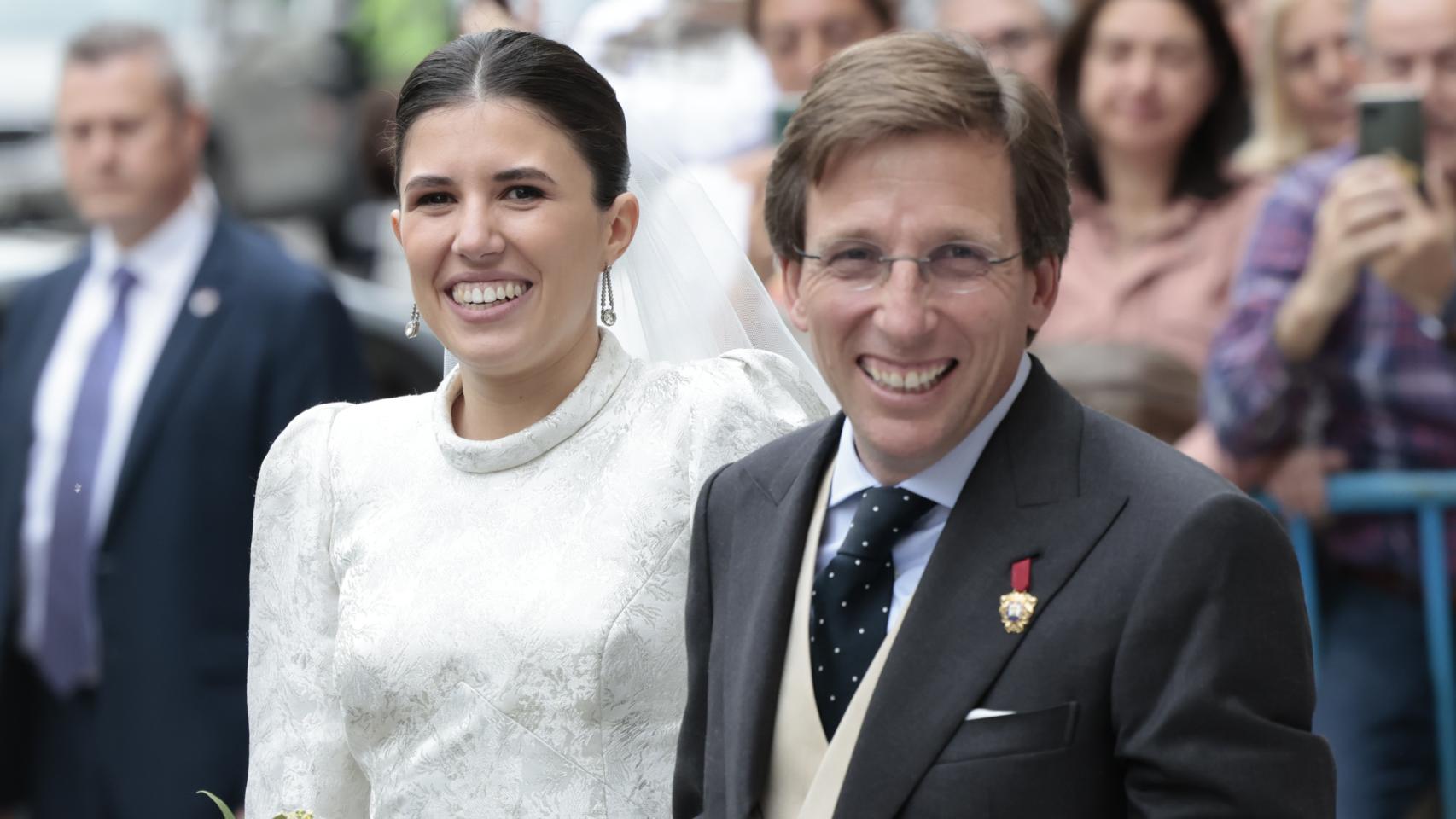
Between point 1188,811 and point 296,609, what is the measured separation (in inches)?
57.6

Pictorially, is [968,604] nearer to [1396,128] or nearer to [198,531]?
[1396,128]

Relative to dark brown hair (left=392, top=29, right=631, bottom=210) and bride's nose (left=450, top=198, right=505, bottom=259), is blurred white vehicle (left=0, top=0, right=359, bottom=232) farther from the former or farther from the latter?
bride's nose (left=450, top=198, right=505, bottom=259)

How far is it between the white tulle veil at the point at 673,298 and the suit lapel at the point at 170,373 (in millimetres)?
2155

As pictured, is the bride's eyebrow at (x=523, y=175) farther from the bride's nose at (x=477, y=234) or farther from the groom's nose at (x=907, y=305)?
the groom's nose at (x=907, y=305)

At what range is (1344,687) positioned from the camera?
4.20m

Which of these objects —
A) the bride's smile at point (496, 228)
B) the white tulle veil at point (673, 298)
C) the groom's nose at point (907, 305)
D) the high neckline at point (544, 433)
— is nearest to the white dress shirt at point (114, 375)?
the white tulle veil at point (673, 298)

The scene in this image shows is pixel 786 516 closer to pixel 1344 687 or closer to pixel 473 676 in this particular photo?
pixel 473 676

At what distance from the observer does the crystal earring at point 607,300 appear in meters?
3.00

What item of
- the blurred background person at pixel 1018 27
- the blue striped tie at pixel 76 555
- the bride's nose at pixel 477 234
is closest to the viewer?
the bride's nose at pixel 477 234

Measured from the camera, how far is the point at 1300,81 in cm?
520

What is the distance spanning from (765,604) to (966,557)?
0.26 m

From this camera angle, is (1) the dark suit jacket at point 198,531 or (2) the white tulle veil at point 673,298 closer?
(2) the white tulle veil at point 673,298

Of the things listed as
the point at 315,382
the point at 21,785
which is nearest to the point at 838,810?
the point at 315,382

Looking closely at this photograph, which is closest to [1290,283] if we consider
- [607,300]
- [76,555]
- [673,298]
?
[673,298]
